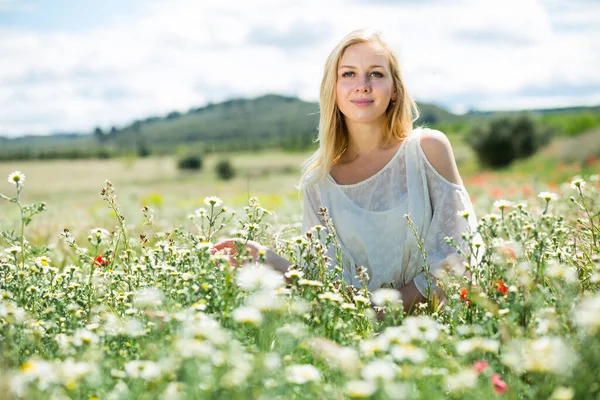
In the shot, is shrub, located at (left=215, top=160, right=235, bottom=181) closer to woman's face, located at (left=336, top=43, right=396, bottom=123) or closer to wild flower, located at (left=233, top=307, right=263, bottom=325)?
woman's face, located at (left=336, top=43, right=396, bottom=123)

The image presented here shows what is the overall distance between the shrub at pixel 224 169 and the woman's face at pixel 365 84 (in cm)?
5757

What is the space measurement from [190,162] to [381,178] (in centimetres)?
7123

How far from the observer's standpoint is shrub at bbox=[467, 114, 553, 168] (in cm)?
3997

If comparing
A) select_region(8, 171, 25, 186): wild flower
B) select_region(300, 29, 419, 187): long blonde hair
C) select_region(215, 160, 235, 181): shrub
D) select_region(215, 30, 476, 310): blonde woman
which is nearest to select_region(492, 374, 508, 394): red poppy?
select_region(215, 30, 476, 310): blonde woman

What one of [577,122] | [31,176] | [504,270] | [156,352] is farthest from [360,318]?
[577,122]

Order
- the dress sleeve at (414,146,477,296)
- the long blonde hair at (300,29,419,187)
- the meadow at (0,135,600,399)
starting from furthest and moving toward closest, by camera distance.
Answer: the long blonde hair at (300,29,419,187) < the dress sleeve at (414,146,477,296) < the meadow at (0,135,600,399)

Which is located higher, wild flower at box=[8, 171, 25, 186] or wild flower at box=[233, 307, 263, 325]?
wild flower at box=[8, 171, 25, 186]

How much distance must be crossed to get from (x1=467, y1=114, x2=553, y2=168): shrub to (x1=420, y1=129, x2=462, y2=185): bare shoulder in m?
36.6

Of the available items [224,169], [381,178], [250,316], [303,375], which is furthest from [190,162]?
[303,375]

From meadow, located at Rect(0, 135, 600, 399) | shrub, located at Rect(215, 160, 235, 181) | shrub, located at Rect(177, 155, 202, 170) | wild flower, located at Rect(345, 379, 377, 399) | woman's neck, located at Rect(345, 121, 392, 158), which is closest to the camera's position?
wild flower, located at Rect(345, 379, 377, 399)

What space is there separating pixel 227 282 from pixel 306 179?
2.66m

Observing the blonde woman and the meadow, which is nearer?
the meadow

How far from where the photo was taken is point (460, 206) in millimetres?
4539

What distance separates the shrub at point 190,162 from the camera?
74750mm
